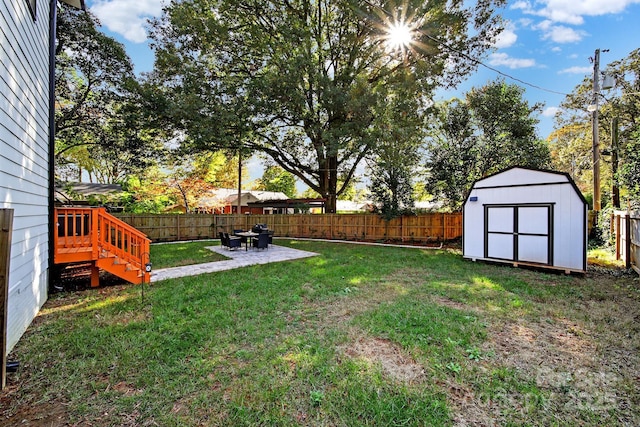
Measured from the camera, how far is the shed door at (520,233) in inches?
274

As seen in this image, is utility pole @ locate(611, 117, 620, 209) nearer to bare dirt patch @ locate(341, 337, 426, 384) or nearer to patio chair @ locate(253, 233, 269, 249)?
bare dirt patch @ locate(341, 337, 426, 384)

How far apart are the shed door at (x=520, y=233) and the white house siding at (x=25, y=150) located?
9575mm

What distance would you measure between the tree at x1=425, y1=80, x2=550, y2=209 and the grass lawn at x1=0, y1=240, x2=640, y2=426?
7697 millimetres

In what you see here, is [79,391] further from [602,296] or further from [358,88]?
[358,88]

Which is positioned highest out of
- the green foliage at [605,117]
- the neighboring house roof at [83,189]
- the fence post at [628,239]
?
the green foliage at [605,117]

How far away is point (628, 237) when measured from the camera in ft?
22.5

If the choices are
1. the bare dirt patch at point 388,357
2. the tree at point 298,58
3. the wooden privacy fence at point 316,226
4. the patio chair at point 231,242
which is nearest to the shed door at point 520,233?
the wooden privacy fence at point 316,226

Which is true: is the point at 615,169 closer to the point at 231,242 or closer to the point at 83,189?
the point at 231,242

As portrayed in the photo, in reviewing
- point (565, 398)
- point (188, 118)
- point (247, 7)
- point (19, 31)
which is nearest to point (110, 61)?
point (188, 118)

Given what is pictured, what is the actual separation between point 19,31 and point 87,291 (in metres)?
4.23

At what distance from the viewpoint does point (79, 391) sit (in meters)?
2.33

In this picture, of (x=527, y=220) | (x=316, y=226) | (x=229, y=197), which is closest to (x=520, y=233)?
(x=527, y=220)

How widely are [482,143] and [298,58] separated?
8.65 metres

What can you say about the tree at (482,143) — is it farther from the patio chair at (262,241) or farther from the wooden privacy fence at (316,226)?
the patio chair at (262,241)
